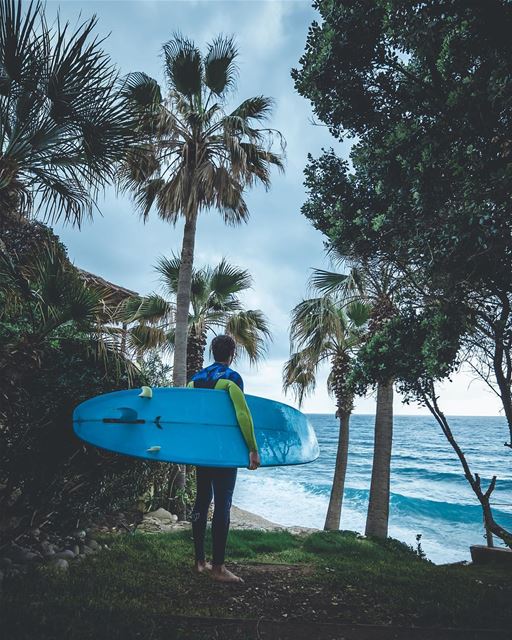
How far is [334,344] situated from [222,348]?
8924mm

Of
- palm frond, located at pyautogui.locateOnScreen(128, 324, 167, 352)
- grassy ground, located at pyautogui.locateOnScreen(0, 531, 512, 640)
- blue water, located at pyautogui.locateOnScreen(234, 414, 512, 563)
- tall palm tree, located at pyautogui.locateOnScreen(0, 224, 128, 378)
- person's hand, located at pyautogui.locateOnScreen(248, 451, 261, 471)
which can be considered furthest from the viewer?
blue water, located at pyautogui.locateOnScreen(234, 414, 512, 563)

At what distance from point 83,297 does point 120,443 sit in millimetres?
1486

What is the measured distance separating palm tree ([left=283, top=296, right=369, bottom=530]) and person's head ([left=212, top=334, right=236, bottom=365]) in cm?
753

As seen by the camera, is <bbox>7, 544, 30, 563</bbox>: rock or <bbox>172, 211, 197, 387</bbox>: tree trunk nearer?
<bbox>7, 544, 30, 563</bbox>: rock

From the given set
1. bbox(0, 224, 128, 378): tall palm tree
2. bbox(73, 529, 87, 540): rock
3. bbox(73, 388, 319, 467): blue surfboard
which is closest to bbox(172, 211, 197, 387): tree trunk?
bbox(73, 529, 87, 540): rock

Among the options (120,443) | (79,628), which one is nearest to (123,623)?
(79,628)

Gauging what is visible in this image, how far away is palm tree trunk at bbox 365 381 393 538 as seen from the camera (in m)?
9.72

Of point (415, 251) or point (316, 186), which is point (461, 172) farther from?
point (316, 186)

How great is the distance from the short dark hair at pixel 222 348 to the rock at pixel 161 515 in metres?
5.28

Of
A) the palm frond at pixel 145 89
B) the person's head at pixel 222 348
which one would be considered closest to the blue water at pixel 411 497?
the person's head at pixel 222 348

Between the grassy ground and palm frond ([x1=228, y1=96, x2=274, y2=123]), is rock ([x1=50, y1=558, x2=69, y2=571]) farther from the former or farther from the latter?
palm frond ([x1=228, y1=96, x2=274, y2=123])

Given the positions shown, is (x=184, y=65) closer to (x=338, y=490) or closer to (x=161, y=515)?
(x=161, y=515)

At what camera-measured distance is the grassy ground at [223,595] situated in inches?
105

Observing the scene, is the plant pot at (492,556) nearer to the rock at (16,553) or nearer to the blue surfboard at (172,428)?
the blue surfboard at (172,428)
